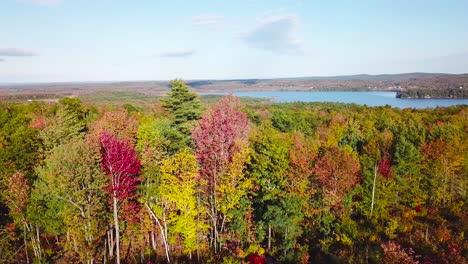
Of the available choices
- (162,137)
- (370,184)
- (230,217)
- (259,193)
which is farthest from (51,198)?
(370,184)

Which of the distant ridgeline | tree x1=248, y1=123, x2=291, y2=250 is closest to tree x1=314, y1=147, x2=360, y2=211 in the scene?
tree x1=248, y1=123, x2=291, y2=250

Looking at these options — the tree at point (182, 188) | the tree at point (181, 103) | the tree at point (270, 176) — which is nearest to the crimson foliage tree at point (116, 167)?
the tree at point (182, 188)

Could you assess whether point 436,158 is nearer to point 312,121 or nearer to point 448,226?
point 448,226

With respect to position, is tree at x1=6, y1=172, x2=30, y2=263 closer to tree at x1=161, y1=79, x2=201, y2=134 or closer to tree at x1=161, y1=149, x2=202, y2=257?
tree at x1=161, y1=149, x2=202, y2=257

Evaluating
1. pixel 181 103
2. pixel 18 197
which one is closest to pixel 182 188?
pixel 18 197

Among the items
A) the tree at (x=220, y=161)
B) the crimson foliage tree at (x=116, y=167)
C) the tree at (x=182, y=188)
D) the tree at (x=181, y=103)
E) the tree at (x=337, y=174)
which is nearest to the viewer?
the crimson foliage tree at (x=116, y=167)

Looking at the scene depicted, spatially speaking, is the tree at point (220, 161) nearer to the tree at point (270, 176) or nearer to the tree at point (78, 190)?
the tree at point (270, 176)

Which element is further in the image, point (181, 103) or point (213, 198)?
point (181, 103)

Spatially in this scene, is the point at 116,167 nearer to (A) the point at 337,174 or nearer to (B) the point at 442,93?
(A) the point at 337,174
